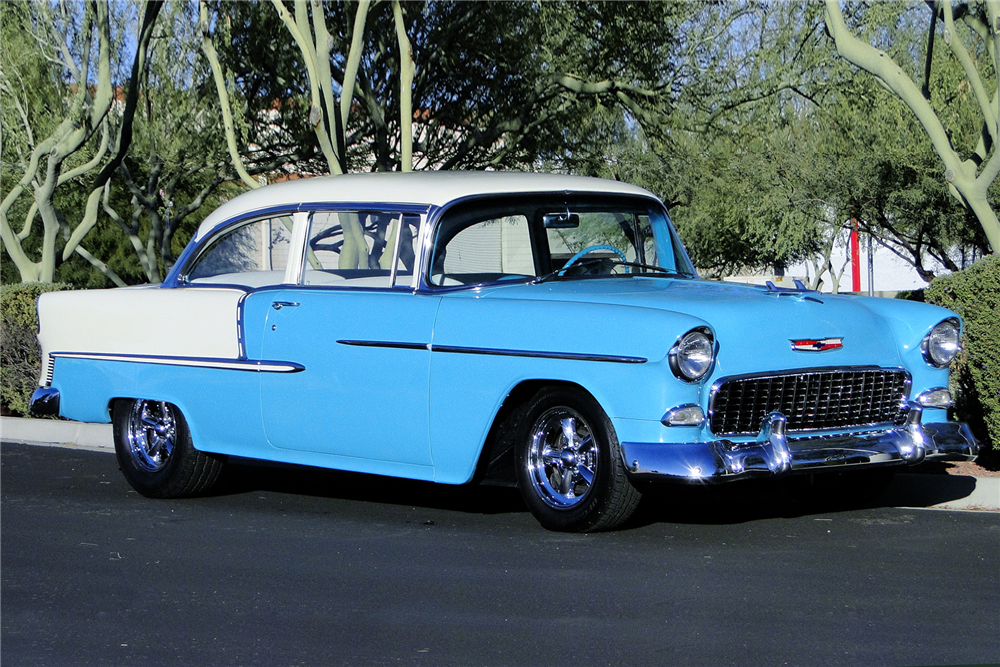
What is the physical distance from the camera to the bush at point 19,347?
1247 cm

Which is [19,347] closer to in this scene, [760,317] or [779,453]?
[760,317]

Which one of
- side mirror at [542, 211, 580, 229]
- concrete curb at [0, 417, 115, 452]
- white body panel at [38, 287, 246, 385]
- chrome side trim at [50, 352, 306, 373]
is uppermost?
side mirror at [542, 211, 580, 229]

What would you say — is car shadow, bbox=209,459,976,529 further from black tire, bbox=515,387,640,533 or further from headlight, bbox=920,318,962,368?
headlight, bbox=920,318,962,368

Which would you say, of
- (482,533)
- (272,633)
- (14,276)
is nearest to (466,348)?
(482,533)

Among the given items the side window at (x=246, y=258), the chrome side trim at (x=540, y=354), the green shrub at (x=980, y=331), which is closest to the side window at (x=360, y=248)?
the side window at (x=246, y=258)

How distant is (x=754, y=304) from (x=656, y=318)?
538 mm

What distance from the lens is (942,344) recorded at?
6766mm

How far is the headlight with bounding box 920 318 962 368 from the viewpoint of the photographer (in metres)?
6.71

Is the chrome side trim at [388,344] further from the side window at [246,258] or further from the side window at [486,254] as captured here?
the side window at [246,258]

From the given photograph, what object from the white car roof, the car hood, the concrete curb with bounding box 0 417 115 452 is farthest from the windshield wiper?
the concrete curb with bounding box 0 417 115 452

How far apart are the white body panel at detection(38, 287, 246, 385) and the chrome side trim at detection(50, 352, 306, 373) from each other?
0.03 meters

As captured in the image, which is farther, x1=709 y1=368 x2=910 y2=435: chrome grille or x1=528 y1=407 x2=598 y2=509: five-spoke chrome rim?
x1=528 y1=407 x2=598 y2=509: five-spoke chrome rim

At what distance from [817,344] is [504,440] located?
1597 mm

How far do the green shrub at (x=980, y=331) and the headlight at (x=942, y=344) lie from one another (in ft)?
3.35
